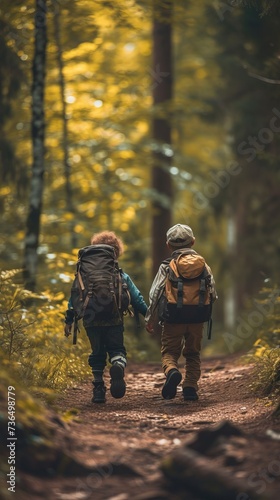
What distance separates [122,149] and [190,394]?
28.1 feet

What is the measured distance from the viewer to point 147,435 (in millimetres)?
6246

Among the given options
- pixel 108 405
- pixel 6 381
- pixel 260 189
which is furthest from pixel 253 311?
pixel 6 381

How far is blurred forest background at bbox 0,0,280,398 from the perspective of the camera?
1195cm

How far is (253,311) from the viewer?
14.9 metres

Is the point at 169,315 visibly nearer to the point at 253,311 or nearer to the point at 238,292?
the point at 253,311

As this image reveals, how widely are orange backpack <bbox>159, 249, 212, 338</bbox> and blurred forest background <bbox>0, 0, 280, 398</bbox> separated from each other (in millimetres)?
1158

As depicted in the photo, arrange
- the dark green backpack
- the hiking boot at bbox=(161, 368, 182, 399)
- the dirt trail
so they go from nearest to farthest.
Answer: the dirt trail → the dark green backpack → the hiking boot at bbox=(161, 368, 182, 399)

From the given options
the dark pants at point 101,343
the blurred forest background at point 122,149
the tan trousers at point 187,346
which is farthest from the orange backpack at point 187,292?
the blurred forest background at point 122,149

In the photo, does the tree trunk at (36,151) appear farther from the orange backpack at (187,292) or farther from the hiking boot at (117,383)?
the hiking boot at (117,383)

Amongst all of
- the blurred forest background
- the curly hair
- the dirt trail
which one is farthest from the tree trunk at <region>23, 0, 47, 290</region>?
the curly hair

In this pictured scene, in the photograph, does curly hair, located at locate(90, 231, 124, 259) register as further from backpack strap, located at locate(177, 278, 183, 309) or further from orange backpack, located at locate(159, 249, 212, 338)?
backpack strap, located at locate(177, 278, 183, 309)

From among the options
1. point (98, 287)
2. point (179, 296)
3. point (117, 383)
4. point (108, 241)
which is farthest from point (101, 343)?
point (108, 241)

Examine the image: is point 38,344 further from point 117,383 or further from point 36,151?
point 36,151

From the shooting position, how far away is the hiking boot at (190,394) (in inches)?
331
